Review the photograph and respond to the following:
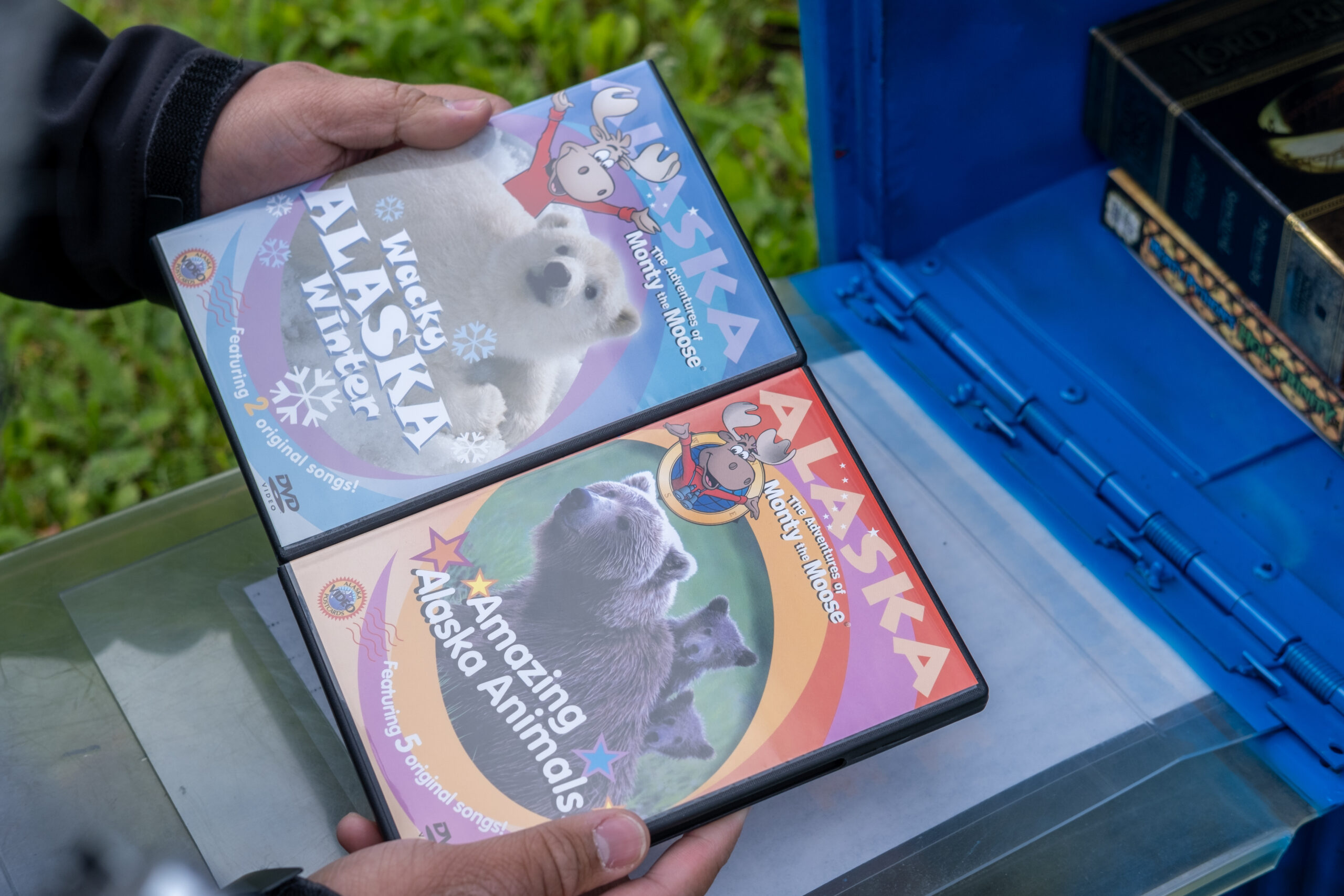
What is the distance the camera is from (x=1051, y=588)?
3.06 feet

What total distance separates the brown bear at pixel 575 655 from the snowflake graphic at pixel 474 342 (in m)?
0.14

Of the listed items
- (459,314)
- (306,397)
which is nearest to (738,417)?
(459,314)

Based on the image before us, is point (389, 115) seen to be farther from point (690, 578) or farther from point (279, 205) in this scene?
point (690, 578)

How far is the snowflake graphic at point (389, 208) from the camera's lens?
93 cm

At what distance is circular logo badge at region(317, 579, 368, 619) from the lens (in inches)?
31.4

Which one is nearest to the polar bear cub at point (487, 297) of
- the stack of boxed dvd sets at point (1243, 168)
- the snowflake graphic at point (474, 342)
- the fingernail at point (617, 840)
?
the snowflake graphic at point (474, 342)

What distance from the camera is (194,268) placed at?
2.97 ft

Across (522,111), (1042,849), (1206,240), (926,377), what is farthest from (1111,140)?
(1042,849)

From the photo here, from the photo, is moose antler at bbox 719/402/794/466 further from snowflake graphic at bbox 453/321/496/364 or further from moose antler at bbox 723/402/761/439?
snowflake graphic at bbox 453/321/496/364

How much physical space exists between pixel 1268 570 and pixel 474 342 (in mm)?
708

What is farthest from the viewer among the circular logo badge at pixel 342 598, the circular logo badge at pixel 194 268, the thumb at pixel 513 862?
the circular logo badge at pixel 194 268

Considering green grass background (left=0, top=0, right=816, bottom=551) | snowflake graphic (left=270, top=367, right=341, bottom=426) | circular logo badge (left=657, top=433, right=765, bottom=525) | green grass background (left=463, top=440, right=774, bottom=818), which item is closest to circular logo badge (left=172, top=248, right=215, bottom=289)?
snowflake graphic (left=270, top=367, right=341, bottom=426)

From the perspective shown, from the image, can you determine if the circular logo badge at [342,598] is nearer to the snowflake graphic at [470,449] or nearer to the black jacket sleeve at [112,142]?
the snowflake graphic at [470,449]

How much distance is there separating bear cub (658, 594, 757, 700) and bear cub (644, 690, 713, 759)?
0.01m
